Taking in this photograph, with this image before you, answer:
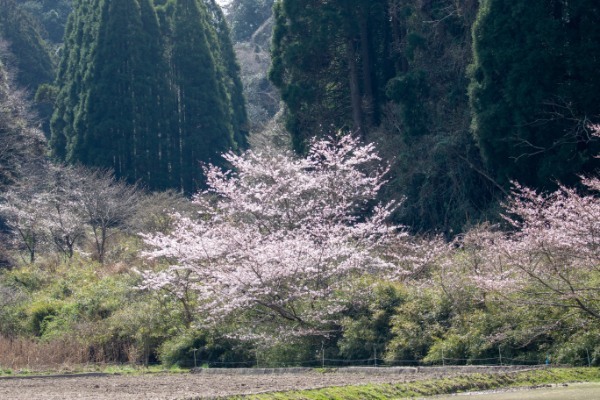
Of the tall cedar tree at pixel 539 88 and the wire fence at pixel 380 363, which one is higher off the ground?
the tall cedar tree at pixel 539 88

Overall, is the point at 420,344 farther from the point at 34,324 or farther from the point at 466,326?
the point at 34,324

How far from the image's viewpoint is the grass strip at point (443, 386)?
11.7m

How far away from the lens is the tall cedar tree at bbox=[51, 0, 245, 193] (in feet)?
152

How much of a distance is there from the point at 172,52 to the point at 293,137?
61.2 feet

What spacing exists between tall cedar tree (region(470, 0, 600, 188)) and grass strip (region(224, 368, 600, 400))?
9432 millimetres

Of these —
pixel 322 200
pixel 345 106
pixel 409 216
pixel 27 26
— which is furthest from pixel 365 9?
pixel 27 26

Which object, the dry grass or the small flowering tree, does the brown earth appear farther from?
the dry grass

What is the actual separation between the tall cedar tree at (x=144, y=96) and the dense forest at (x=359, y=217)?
0.41 metres

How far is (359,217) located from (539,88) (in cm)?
683

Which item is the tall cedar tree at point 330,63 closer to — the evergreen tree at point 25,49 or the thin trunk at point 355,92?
the thin trunk at point 355,92

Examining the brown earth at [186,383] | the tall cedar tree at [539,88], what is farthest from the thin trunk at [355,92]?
the brown earth at [186,383]

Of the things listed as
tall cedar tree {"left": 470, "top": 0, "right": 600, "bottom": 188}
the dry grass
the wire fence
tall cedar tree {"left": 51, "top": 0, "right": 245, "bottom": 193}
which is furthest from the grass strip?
tall cedar tree {"left": 51, "top": 0, "right": 245, "bottom": 193}

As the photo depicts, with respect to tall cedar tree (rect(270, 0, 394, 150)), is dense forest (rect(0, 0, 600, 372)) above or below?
below

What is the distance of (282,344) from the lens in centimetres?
1802
